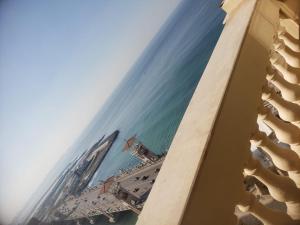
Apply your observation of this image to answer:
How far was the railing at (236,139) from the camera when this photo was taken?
1030 mm

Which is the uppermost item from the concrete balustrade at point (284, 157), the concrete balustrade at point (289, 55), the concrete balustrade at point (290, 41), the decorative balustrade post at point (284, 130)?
the concrete balustrade at point (290, 41)

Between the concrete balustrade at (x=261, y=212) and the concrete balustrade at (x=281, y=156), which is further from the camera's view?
the concrete balustrade at (x=281, y=156)

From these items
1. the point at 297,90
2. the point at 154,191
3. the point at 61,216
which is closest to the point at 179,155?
the point at 154,191

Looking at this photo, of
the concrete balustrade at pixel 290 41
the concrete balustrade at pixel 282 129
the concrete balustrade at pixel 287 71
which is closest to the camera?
the concrete balustrade at pixel 282 129

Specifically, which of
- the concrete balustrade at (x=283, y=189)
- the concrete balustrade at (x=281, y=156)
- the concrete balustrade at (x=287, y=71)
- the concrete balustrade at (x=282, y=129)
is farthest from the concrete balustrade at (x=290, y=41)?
the concrete balustrade at (x=283, y=189)

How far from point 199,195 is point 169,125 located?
3310cm

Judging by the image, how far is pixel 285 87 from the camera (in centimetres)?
181

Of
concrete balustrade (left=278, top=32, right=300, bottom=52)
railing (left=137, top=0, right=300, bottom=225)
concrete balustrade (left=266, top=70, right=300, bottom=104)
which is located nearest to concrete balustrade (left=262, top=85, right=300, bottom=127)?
railing (left=137, top=0, right=300, bottom=225)

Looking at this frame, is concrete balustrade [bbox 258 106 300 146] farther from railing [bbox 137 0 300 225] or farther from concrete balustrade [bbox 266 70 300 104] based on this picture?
concrete balustrade [bbox 266 70 300 104]

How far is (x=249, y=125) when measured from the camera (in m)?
1.31

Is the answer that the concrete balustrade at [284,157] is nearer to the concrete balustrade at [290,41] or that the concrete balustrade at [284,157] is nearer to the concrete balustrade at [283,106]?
the concrete balustrade at [283,106]

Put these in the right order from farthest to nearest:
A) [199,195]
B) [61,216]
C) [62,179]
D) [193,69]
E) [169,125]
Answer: [62,179] < [61,216] < [193,69] < [169,125] < [199,195]

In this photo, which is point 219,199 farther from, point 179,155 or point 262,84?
point 262,84

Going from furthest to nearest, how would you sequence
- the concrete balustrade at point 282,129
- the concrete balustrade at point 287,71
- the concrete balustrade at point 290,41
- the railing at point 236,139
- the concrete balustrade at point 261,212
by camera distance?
the concrete balustrade at point 290,41
the concrete balustrade at point 287,71
the concrete balustrade at point 282,129
the concrete balustrade at point 261,212
the railing at point 236,139
